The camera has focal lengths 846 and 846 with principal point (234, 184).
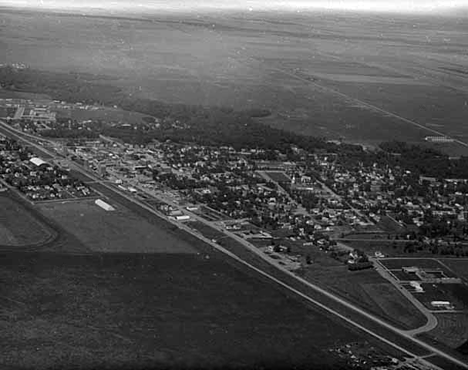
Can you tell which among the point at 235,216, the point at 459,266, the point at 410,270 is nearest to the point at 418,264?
the point at 410,270

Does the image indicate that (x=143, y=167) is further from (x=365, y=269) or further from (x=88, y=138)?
(x=365, y=269)

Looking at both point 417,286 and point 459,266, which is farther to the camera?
point 459,266

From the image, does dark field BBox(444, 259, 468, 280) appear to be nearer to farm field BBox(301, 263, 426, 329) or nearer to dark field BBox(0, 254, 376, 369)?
farm field BBox(301, 263, 426, 329)

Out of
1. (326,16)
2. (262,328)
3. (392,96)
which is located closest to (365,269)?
(262,328)

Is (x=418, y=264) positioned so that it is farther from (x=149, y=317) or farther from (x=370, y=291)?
(x=149, y=317)

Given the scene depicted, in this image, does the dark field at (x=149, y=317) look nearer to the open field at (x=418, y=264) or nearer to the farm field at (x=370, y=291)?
the farm field at (x=370, y=291)

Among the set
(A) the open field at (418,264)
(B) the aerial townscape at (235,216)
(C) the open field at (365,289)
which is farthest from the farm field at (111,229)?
(A) the open field at (418,264)
